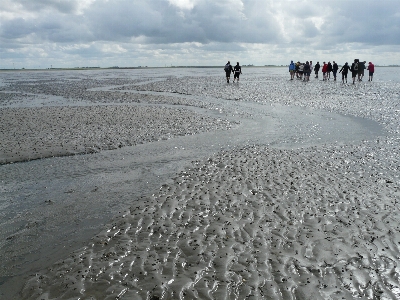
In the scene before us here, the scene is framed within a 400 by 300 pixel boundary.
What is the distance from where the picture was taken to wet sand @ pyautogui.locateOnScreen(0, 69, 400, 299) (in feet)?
18.2

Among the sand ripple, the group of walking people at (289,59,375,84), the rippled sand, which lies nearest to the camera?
the sand ripple

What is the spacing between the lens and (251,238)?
715 cm

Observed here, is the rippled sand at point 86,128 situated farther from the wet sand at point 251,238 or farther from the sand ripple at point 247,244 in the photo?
the sand ripple at point 247,244

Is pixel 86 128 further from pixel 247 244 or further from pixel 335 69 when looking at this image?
pixel 335 69

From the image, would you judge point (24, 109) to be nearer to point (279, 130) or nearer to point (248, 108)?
point (248, 108)

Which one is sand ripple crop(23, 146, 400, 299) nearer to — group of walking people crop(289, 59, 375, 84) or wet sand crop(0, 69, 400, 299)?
wet sand crop(0, 69, 400, 299)

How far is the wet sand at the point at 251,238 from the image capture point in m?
5.55

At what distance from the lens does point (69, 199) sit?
9492 millimetres

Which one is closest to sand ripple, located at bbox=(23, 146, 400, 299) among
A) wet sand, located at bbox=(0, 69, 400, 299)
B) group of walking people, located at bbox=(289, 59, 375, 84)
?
wet sand, located at bbox=(0, 69, 400, 299)

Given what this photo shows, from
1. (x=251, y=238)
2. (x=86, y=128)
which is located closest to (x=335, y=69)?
(x=86, y=128)

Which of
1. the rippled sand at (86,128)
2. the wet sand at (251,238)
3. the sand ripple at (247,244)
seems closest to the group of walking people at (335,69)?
the rippled sand at (86,128)

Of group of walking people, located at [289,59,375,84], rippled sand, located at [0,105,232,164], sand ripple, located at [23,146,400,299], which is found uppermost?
group of walking people, located at [289,59,375,84]

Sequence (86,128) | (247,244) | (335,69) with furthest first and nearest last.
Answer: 1. (335,69)
2. (86,128)
3. (247,244)

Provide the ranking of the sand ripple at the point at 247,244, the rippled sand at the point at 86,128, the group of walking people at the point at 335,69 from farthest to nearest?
the group of walking people at the point at 335,69 → the rippled sand at the point at 86,128 → the sand ripple at the point at 247,244
